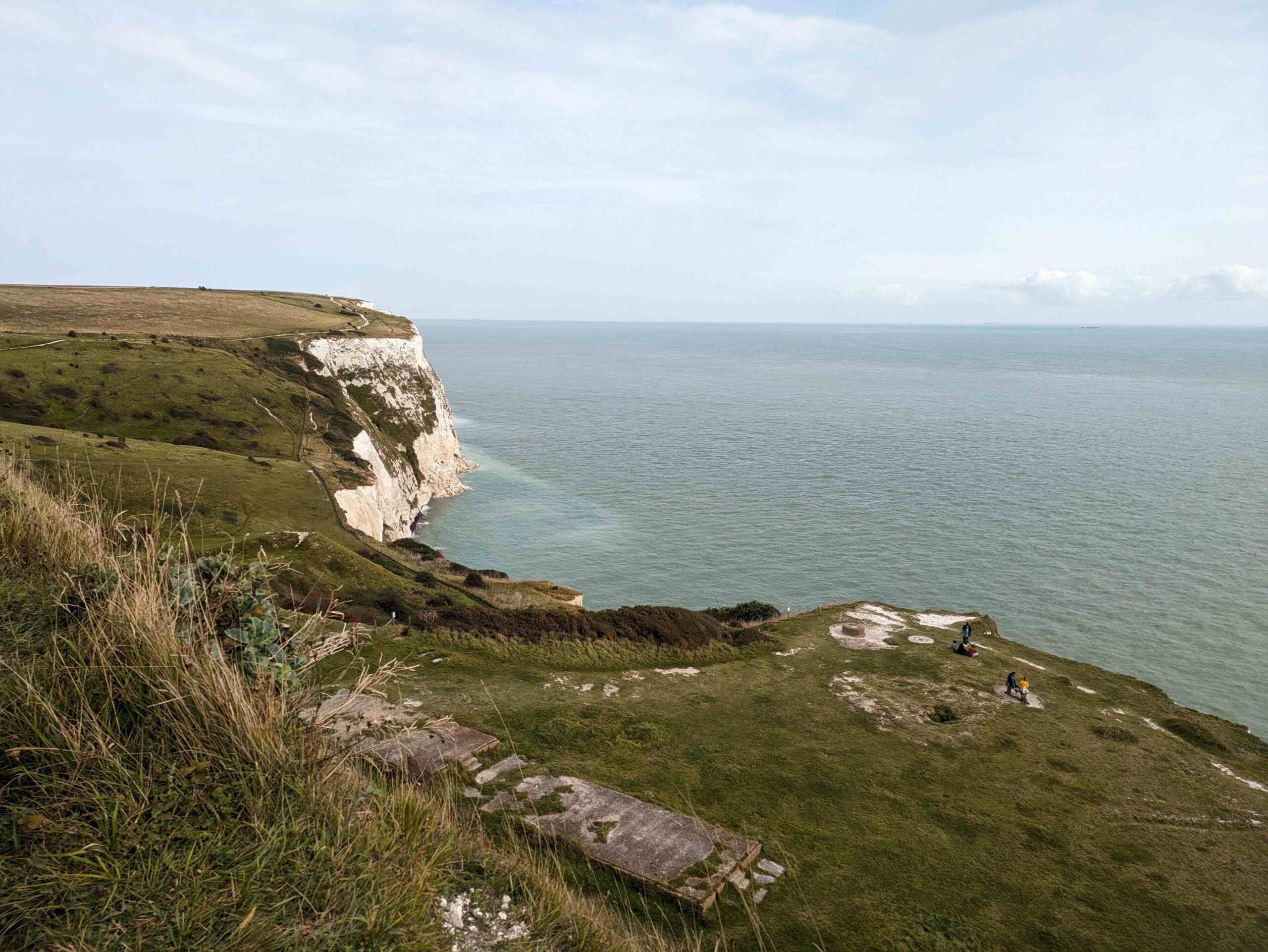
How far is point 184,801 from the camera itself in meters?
5.72

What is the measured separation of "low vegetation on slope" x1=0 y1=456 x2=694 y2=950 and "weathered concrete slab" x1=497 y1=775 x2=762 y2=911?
4.40 meters

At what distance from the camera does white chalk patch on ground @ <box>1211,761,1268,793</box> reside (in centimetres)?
1862

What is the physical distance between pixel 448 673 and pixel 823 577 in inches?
1535

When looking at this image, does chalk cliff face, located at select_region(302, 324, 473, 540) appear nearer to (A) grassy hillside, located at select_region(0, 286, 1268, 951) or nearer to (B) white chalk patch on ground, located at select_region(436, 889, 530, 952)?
(A) grassy hillside, located at select_region(0, 286, 1268, 951)

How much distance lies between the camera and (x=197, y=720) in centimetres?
596

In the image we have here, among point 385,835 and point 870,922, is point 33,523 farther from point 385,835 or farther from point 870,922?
point 870,922

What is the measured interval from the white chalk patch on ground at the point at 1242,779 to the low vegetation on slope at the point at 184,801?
1960cm

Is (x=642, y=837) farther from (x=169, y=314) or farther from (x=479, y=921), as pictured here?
(x=169, y=314)

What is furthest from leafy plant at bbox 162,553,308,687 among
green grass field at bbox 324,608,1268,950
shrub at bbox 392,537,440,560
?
shrub at bbox 392,537,440,560

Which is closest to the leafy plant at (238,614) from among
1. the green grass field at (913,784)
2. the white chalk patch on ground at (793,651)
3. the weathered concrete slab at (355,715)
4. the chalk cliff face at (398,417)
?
the weathered concrete slab at (355,715)

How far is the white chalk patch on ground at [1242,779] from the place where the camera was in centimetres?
1862

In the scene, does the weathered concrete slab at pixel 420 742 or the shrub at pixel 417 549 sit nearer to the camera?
the weathered concrete slab at pixel 420 742

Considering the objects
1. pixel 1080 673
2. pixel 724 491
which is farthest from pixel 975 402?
pixel 1080 673

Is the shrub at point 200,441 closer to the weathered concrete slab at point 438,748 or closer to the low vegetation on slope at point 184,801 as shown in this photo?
the weathered concrete slab at point 438,748
